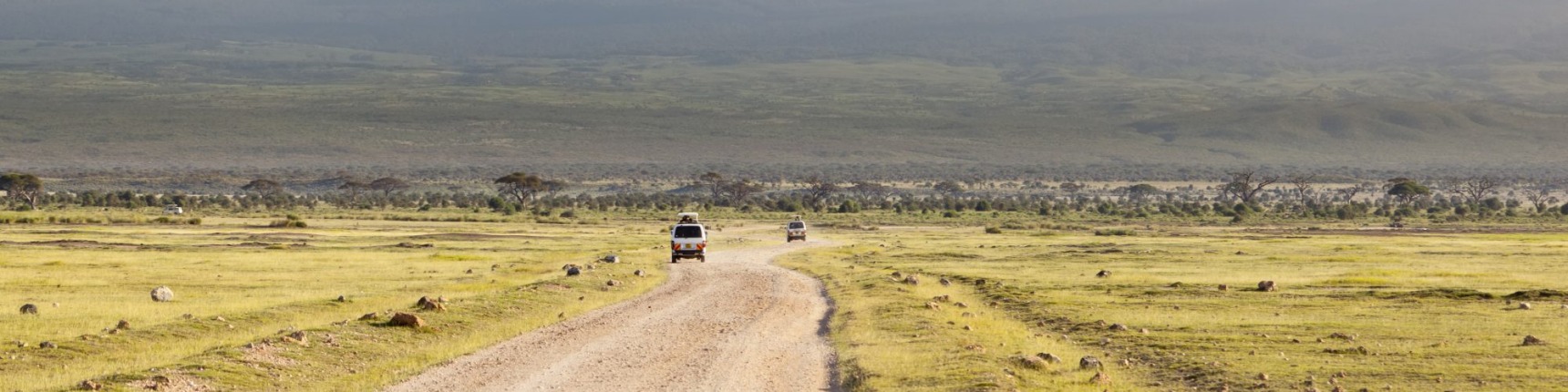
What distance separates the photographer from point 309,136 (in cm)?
17725

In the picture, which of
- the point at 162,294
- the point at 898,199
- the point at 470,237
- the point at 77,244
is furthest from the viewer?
the point at 898,199

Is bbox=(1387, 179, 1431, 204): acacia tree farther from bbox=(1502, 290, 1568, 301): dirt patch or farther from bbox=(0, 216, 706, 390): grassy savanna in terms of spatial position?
bbox=(1502, 290, 1568, 301): dirt patch

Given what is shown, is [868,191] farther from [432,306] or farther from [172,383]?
[172,383]

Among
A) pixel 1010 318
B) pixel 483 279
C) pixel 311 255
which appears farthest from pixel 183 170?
pixel 1010 318

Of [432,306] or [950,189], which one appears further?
[950,189]

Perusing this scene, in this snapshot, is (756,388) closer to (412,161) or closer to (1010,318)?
(1010,318)

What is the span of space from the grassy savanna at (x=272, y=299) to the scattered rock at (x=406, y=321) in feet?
0.52

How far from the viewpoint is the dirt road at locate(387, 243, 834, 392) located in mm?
17766

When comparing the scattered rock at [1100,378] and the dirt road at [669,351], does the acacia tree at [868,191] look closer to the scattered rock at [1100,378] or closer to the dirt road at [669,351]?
the dirt road at [669,351]

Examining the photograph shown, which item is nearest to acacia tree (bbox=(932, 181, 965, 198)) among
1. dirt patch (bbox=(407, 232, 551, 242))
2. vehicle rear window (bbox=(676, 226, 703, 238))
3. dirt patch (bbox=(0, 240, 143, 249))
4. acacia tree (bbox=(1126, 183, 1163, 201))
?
acacia tree (bbox=(1126, 183, 1163, 201))

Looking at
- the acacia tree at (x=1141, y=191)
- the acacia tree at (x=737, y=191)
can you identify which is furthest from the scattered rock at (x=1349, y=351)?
the acacia tree at (x=1141, y=191)

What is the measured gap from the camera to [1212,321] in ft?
81.6

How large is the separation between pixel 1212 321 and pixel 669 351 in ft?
28.8

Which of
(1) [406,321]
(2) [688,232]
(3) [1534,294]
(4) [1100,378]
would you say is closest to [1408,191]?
(2) [688,232]
